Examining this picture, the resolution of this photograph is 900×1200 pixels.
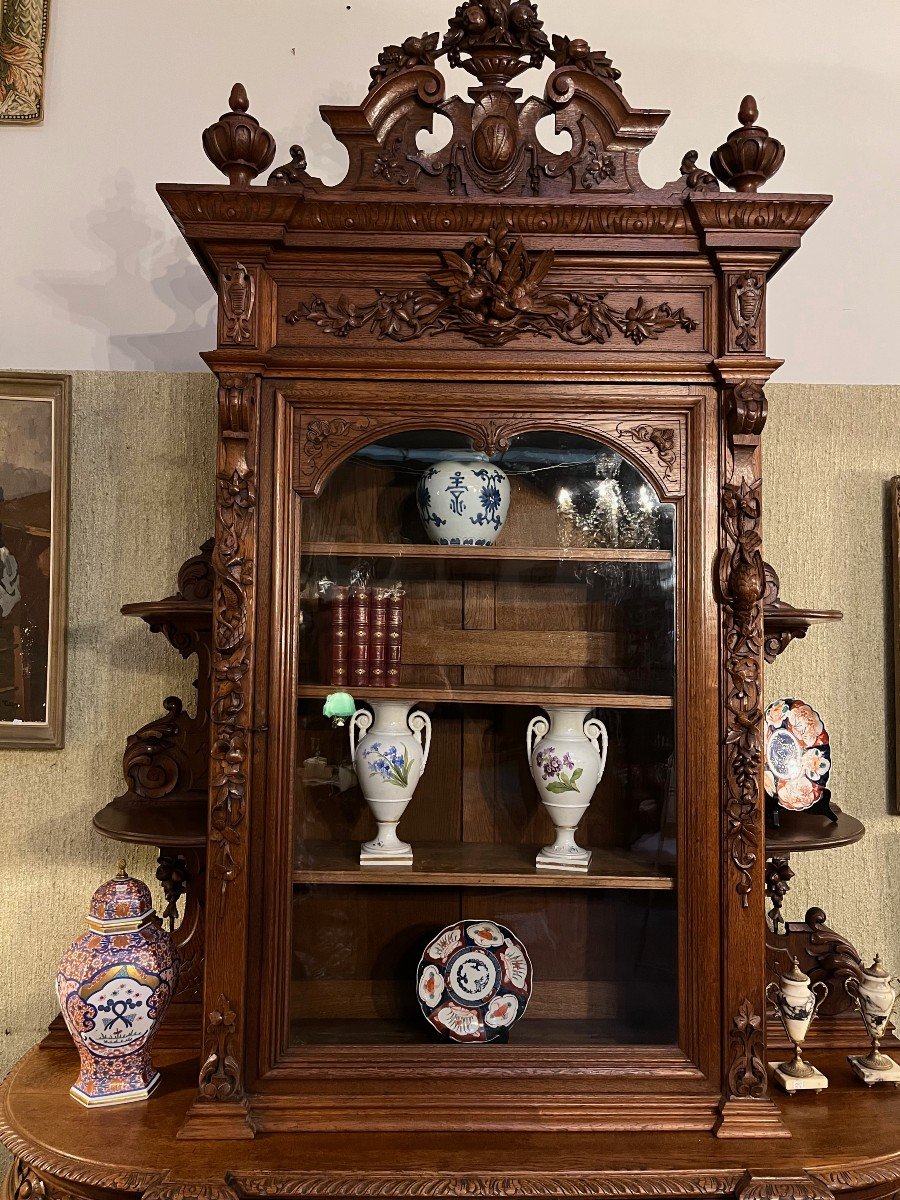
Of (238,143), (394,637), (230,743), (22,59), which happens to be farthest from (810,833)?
(22,59)

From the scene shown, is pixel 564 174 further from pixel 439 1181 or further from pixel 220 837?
pixel 439 1181

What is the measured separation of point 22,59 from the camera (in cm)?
204

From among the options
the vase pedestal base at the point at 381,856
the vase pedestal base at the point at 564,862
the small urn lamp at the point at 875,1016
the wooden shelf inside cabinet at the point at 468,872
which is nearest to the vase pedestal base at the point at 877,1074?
the small urn lamp at the point at 875,1016

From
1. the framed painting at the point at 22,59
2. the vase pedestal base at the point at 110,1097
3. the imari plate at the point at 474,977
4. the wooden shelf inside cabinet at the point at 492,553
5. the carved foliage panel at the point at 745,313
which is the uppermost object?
the framed painting at the point at 22,59

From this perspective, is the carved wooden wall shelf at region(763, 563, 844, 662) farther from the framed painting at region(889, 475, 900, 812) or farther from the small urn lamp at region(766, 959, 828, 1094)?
the small urn lamp at region(766, 959, 828, 1094)

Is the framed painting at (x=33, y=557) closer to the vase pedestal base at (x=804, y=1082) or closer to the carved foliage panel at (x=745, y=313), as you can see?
the carved foliage panel at (x=745, y=313)

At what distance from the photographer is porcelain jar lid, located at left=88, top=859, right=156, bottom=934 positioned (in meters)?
1.58

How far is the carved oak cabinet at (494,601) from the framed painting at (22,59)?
0.82 m

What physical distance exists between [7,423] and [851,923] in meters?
2.02

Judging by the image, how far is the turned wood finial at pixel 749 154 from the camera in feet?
4.85

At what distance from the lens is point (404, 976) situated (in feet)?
5.27

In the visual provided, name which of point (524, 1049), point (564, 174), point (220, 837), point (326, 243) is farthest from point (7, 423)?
point (524, 1049)

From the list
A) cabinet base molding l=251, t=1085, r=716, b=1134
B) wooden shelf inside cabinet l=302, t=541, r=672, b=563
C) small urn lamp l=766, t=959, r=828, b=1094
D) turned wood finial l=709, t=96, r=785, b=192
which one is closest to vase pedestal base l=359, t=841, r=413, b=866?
cabinet base molding l=251, t=1085, r=716, b=1134

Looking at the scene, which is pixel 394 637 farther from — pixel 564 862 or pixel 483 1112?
pixel 483 1112
